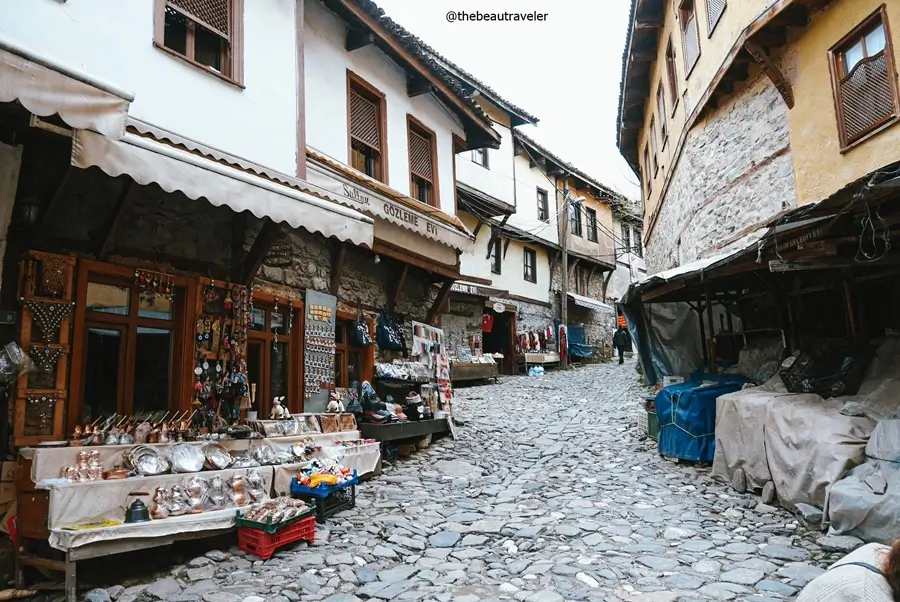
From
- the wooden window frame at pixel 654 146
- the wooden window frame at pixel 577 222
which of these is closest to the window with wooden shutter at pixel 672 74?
the wooden window frame at pixel 654 146

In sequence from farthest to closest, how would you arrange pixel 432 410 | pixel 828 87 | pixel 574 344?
pixel 574 344
pixel 432 410
pixel 828 87

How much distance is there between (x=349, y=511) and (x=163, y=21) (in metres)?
5.47

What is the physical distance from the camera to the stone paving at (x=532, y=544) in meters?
4.41

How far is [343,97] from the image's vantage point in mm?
9023

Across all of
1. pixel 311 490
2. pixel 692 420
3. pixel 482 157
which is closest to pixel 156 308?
pixel 311 490

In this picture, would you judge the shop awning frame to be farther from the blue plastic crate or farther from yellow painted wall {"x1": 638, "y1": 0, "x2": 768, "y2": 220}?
the blue plastic crate

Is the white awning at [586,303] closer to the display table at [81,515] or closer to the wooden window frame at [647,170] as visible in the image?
the wooden window frame at [647,170]

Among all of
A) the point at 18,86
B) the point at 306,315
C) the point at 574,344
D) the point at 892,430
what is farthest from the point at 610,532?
the point at 574,344

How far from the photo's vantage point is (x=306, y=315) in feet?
26.7

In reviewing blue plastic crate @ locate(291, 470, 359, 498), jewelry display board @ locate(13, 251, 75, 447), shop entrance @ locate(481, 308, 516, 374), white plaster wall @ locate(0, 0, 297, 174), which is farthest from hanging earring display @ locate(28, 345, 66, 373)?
shop entrance @ locate(481, 308, 516, 374)

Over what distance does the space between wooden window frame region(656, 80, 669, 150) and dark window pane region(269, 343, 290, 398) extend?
1159 cm

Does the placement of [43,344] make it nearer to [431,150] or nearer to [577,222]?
[431,150]

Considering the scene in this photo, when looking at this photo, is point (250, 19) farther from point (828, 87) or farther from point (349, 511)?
point (828, 87)

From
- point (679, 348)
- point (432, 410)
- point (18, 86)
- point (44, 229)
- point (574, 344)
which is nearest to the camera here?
point (18, 86)
